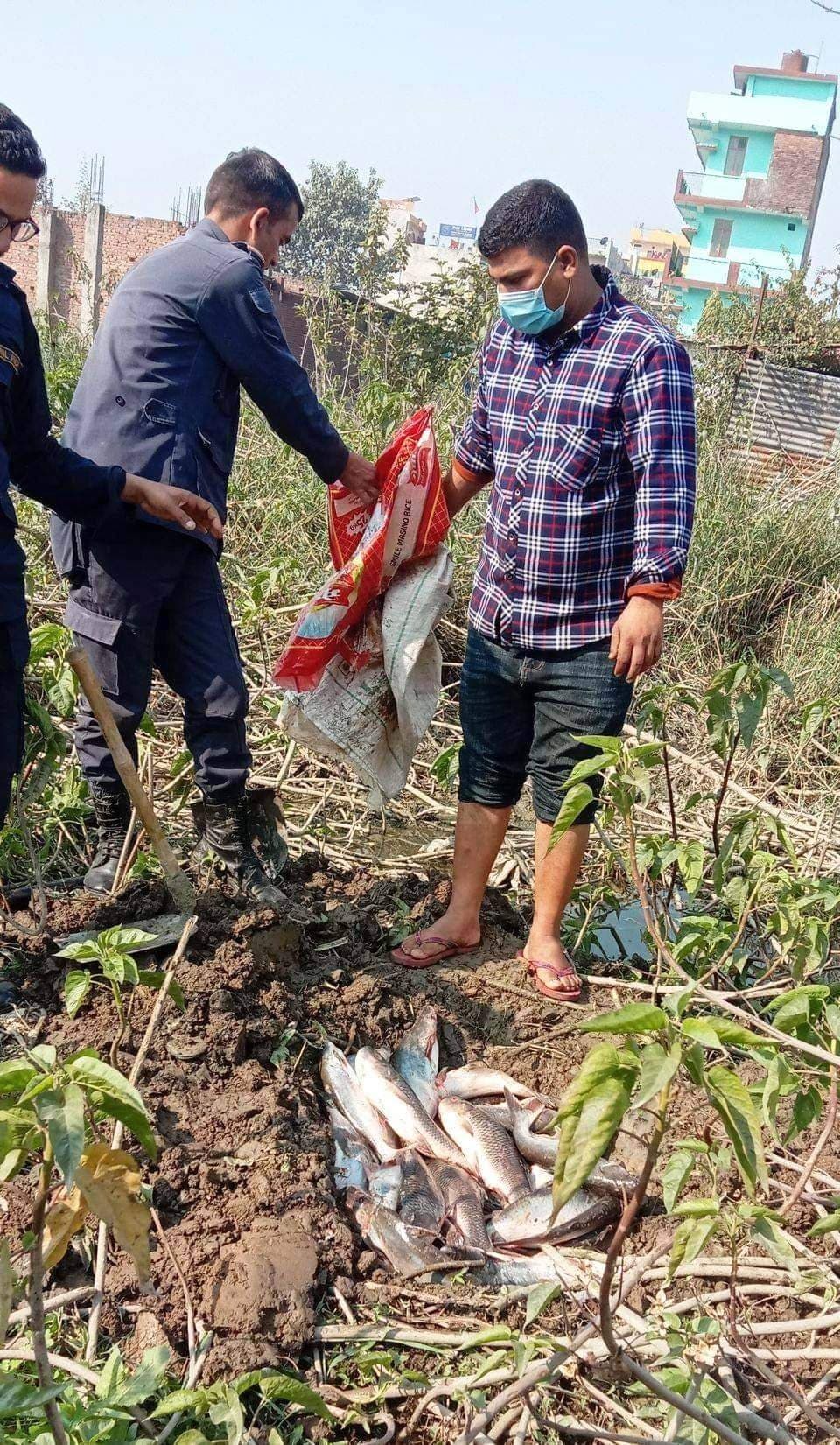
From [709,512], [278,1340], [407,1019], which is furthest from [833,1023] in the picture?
[709,512]

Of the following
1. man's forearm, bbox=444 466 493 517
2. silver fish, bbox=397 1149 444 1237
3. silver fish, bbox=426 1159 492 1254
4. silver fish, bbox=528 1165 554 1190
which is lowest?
silver fish, bbox=528 1165 554 1190

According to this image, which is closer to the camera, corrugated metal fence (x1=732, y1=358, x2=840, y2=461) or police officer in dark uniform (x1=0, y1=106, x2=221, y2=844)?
police officer in dark uniform (x1=0, y1=106, x2=221, y2=844)

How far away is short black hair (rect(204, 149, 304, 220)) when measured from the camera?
3.46 meters

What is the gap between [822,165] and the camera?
63.6 meters

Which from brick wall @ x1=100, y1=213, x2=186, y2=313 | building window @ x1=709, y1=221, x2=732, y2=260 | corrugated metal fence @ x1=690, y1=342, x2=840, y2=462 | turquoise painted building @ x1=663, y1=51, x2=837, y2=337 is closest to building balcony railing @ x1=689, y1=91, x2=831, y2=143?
turquoise painted building @ x1=663, y1=51, x2=837, y2=337

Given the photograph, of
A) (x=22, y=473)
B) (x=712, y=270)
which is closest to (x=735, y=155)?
(x=712, y=270)

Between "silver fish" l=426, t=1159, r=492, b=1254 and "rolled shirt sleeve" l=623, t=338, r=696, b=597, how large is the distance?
5.18 ft

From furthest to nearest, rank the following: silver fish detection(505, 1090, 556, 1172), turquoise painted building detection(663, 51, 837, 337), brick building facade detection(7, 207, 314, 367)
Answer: turquoise painted building detection(663, 51, 837, 337), brick building facade detection(7, 207, 314, 367), silver fish detection(505, 1090, 556, 1172)

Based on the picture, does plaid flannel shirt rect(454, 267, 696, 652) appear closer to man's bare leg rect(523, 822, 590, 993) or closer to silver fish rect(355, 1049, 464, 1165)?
man's bare leg rect(523, 822, 590, 993)

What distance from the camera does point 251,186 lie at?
3.46 m

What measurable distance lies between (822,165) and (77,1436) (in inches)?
2892

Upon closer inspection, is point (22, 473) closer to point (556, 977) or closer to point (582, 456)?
point (582, 456)

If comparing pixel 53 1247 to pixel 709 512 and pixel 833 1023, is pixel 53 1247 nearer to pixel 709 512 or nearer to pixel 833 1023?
pixel 833 1023

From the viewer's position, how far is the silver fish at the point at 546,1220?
269 cm
